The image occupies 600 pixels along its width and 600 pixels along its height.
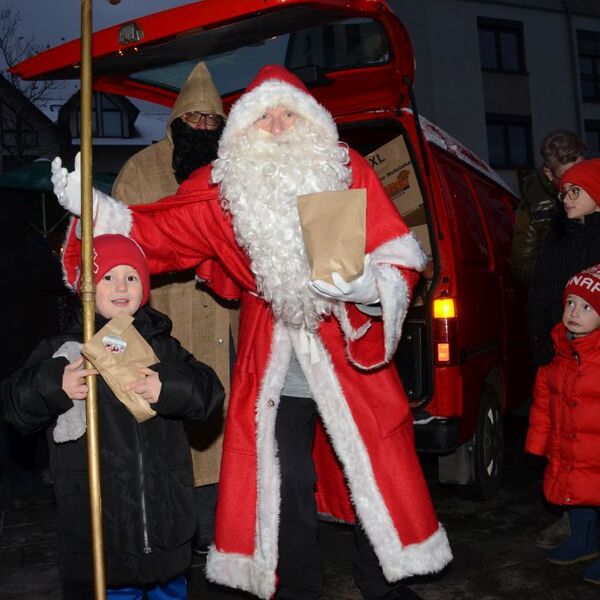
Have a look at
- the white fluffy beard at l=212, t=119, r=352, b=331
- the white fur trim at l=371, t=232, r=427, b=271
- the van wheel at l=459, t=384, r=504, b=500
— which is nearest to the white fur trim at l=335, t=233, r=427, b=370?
the white fur trim at l=371, t=232, r=427, b=271

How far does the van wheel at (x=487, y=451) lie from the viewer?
15.9 ft

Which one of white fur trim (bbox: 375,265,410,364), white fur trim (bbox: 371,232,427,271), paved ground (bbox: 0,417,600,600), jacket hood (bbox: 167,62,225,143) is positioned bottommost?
paved ground (bbox: 0,417,600,600)

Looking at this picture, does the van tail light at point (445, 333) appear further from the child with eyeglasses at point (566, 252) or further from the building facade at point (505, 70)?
the building facade at point (505, 70)

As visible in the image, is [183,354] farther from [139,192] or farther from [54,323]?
[54,323]

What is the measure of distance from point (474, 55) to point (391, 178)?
54.5ft

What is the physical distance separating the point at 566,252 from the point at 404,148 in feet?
4.41

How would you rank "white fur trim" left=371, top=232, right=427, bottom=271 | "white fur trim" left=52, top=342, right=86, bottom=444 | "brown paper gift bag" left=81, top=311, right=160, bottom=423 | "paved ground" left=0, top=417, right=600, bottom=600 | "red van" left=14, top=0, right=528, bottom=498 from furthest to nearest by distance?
"paved ground" left=0, top=417, right=600, bottom=600 < "red van" left=14, top=0, right=528, bottom=498 < "white fur trim" left=371, top=232, right=427, bottom=271 < "white fur trim" left=52, top=342, right=86, bottom=444 < "brown paper gift bag" left=81, top=311, right=160, bottom=423

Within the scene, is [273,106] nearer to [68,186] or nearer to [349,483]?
[68,186]

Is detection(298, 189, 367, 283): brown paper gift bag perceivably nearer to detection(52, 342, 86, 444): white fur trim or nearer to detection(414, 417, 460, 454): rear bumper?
detection(52, 342, 86, 444): white fur trim

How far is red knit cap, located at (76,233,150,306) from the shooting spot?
9.16ft

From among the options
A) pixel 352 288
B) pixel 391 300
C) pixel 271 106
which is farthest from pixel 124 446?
pixel 271 106

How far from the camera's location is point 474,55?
20.3 m

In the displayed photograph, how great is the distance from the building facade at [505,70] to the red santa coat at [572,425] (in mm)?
16567

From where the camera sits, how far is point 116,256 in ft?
9.23
